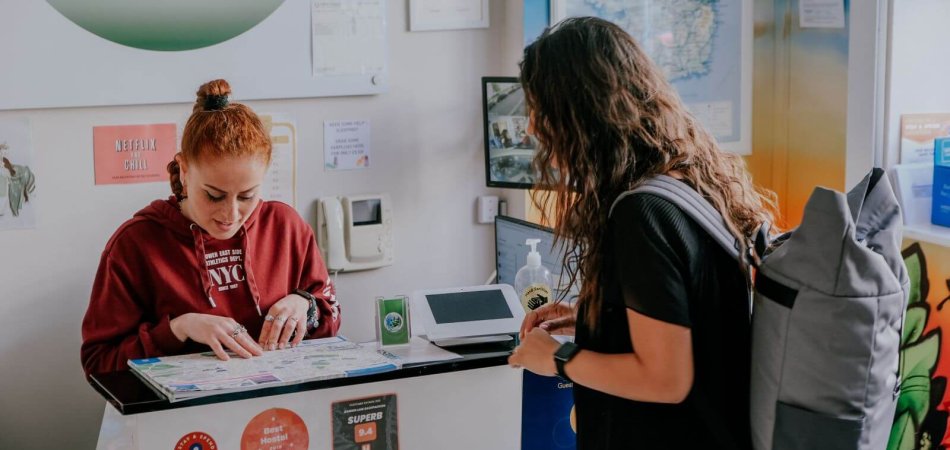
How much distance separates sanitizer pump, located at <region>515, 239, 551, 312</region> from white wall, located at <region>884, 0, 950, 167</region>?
1.05 m

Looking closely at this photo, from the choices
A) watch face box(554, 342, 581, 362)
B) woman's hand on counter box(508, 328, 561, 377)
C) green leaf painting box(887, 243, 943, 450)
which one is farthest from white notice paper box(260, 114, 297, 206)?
green leaf painting box(887, 243, 943, 450)

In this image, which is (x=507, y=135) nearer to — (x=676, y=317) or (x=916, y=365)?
(x=916, y=365)

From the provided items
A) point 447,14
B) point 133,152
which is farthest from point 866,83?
point 133,152

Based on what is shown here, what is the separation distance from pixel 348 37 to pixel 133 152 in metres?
0.75

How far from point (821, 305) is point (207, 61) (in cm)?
208

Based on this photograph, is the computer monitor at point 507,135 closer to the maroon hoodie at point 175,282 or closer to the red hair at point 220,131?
the maroon hoodie at point 175,282

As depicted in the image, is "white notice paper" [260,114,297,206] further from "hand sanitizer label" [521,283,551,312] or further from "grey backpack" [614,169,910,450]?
"grey backpack" [614,169,910,450]

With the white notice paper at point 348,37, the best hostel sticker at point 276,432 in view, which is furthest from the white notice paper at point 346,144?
the best hostel sticker at point 276,432

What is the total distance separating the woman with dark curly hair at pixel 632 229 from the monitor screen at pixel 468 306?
0.57 meters

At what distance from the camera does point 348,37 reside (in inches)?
124

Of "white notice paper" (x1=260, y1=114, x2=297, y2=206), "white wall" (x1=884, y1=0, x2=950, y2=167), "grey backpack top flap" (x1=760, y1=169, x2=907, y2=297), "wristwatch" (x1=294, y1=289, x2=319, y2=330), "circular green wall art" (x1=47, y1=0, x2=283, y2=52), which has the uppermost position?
"circular green wall art" (x1=47, y1=0, x2=283, y2=52)

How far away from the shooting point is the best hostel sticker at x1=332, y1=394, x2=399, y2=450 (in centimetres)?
198

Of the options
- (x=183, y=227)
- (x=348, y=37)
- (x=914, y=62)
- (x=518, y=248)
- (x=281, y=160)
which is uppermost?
(x=348, y=37)

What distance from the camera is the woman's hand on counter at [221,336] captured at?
2121mm
